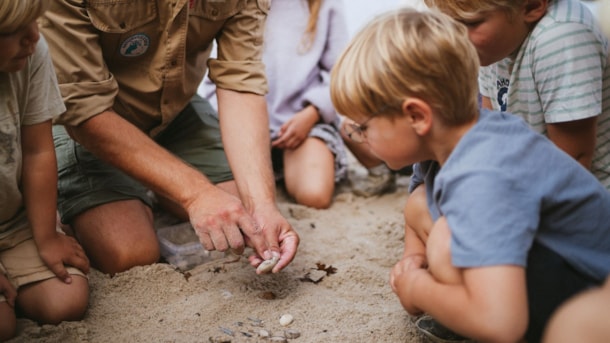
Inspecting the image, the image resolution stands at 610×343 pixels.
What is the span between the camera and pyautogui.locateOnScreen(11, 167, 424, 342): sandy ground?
1645 mm

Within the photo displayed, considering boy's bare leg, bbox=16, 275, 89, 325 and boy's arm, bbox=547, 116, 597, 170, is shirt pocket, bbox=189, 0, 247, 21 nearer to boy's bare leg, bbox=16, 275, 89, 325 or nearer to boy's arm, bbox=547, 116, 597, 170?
boy's bare leg, bbox=16, 275, 89, 325

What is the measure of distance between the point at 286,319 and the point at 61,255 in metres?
0.68

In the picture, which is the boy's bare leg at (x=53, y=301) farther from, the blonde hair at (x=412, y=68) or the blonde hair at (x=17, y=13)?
the blonde hair at (x=412, y=68)

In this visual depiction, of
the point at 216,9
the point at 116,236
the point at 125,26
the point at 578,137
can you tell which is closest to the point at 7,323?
the point at 116,236

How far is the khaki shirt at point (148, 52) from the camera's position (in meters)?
1.92

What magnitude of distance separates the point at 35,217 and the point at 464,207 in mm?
1213

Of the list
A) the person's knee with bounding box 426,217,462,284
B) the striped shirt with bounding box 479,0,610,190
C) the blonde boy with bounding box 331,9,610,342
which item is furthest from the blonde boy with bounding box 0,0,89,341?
the striped shirt with bounding box 479,0,610,190

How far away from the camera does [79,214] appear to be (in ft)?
7.02

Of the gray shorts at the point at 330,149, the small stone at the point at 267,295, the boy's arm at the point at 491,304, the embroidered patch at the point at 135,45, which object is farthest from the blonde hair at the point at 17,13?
the gray shorts at the point at 330,149

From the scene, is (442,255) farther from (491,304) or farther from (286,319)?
(286,319)

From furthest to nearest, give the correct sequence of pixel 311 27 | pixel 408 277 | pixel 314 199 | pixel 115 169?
pixel 311 27 < pixel 314 199 < pixel 115 169 < pixel 408 277

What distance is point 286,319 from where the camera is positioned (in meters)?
1.71

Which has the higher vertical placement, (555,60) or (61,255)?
(555,60)

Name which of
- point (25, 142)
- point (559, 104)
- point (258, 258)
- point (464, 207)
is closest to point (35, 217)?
point (25, 142)
